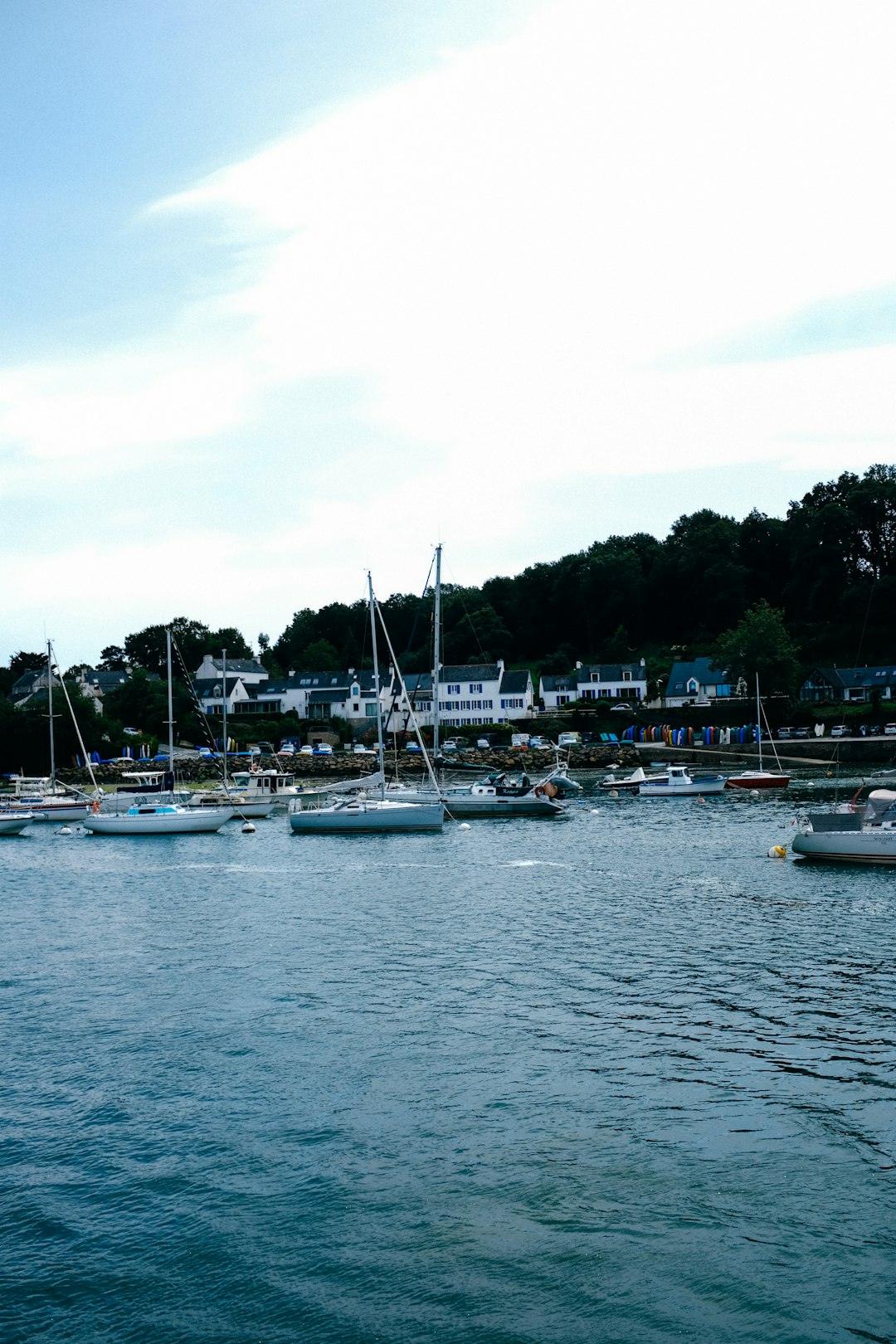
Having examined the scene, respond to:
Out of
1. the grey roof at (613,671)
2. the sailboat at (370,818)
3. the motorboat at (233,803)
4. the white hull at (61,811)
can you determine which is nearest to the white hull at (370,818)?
the sailboat at (370,818)

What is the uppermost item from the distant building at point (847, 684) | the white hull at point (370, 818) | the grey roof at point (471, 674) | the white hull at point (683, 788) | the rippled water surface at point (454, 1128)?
the grey roof at point (471, 674)

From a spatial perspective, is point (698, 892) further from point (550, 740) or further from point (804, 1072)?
point (550, 740)

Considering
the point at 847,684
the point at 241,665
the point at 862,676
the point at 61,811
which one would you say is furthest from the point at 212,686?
the point at 862,676

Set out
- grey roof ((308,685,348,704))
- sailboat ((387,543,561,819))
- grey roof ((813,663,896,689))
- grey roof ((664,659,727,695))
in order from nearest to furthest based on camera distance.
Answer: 1. sailboat ((387,543,561,819))
2. grey roof ((813,663,896,689))
3. grey roof ((664,659,727,695))
4. grey roof ((308,685,348,704))

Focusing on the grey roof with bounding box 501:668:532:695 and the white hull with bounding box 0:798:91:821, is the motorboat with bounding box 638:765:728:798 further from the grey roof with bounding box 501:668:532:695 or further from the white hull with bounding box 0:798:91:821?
the grey roof with bounding box 501:668:532:695

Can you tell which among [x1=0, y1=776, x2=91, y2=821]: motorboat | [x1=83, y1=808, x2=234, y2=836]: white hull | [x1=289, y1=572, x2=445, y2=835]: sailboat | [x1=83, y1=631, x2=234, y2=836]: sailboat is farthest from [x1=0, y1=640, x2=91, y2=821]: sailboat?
[x1=289, y1=572, x2=445, y2=835]: sailboat

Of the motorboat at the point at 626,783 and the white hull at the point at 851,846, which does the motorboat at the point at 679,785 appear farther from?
the white hull at the point at 851,846

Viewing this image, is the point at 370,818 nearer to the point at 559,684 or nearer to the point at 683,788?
the point at 683,788

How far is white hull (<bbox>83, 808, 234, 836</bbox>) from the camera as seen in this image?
216 feet

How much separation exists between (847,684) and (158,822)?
89.1 meters

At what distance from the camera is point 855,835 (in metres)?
43.5

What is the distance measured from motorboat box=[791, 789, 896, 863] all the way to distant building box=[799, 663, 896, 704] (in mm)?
83313

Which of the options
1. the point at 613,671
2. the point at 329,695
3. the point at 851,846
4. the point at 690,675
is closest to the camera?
the point at 851,846

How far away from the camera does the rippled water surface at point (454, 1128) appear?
12.8m
